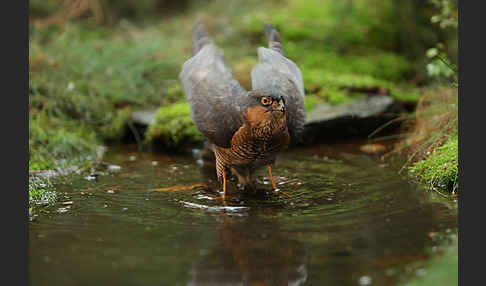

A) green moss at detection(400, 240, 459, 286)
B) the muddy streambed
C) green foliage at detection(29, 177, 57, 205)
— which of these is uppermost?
green moss at detection(400, 240, 459, 286)

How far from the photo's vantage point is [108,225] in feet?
12.0

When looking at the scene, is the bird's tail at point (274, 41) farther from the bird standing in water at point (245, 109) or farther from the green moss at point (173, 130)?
the green moss at point (173, 130)

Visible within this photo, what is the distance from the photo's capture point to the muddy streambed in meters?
2.83

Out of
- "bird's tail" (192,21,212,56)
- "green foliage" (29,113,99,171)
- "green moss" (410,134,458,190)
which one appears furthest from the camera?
"green foliage" (29,113,99,171)

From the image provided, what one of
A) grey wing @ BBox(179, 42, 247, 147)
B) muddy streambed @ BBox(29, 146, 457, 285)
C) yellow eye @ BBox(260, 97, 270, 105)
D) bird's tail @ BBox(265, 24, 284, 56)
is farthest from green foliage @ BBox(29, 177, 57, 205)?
bird's tail @ BBox(265, 24, 284, 56)

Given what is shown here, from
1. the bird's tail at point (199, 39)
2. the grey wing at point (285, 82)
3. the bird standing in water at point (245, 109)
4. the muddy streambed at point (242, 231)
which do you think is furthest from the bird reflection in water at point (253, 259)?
the bird's tail at point (199, 39)

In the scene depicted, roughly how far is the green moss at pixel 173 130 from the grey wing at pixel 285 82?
1.52 metres

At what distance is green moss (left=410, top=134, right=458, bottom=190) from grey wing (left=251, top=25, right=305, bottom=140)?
3.81 ft

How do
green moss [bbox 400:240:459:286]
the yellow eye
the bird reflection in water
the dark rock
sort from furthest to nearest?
the dark rock
the yellow eye
the bird reflection in water
green moss [bbox 400:240:459:286]

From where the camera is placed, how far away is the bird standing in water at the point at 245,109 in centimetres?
405

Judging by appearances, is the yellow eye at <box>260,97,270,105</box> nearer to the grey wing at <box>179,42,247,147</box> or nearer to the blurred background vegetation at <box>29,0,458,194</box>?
the grey wing at <box>179,42,247,147</box>

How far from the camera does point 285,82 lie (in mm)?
4625

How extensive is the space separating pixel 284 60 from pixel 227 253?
2521 mm

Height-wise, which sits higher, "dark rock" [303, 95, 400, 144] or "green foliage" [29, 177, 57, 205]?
"dark rock" [303, 95, 400, 144]
